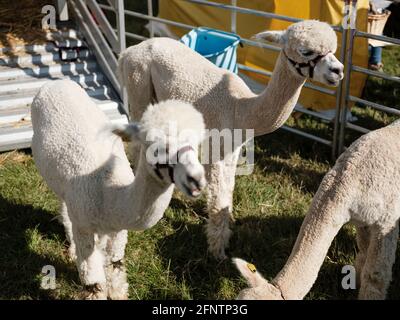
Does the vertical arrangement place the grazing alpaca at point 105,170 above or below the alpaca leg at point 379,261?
above

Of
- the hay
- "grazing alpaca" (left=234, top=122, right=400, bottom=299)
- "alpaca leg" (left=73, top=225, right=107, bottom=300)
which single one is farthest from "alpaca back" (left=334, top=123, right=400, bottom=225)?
the hay

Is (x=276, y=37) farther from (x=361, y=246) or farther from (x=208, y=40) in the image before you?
(x=208, y=40)

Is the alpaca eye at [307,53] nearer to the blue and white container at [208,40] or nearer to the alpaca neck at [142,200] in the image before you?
the alpaca neck at [142,200]

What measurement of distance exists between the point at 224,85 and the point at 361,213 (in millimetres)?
1365

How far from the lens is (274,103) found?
322cm

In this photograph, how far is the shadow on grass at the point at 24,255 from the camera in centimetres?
→ 330

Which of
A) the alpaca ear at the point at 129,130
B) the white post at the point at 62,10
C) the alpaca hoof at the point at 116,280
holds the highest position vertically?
the white post at the point at 62,10

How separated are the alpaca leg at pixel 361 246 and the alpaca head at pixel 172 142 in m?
1.41

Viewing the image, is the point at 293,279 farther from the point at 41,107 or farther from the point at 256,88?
the point at 256,88

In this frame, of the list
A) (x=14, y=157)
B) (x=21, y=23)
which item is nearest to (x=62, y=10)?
(x=21, y=23)

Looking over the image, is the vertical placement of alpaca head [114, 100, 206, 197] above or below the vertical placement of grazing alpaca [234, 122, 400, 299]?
above

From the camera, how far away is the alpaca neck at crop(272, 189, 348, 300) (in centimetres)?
246

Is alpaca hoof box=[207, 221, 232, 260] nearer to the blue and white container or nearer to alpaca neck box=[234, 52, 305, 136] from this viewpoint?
alpaca neck box=[234, 52, 305, 136]

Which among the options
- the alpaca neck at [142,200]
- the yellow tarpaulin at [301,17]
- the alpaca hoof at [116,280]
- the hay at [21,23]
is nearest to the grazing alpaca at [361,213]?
the alpaca neck at [142,200]
